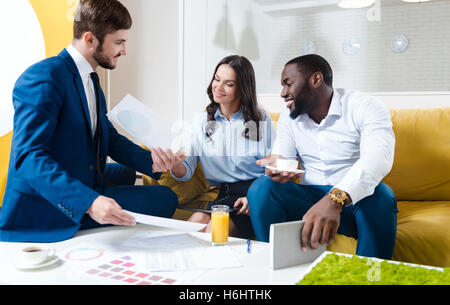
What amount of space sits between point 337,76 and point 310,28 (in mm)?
186

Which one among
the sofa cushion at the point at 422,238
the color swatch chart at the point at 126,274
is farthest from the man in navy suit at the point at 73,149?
the sofa cushion at the point at 422,238

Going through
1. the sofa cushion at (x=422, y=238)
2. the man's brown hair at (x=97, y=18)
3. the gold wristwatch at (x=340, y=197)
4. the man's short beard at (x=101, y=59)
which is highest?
the man's brown hair at (x=97, y=18)

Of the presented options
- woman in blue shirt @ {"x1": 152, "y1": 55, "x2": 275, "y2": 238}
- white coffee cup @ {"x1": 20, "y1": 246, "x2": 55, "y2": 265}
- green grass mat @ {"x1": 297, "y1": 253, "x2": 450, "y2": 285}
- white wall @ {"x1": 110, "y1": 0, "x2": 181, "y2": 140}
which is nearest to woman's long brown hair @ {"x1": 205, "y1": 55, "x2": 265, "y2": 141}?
woman in blue shirt @ {"x1": 152, "y1": 55, "x2": 275, "y2": 238}

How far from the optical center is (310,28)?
1.28 m

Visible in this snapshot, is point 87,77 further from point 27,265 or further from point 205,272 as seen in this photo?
point 205,272

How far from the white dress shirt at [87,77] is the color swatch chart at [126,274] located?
0.63 metres

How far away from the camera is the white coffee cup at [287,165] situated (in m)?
1.29

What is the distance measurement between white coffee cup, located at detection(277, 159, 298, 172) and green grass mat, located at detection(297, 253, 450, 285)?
426 mm

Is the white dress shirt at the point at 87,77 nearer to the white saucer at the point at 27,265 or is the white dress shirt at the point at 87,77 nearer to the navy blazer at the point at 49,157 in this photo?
the navy blazer at the point at 49,157

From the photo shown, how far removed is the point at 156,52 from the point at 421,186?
111cm

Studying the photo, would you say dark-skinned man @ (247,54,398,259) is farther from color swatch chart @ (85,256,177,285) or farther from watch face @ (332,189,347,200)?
color swatch chart @ (85,256,177,285)

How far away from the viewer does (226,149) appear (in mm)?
1500

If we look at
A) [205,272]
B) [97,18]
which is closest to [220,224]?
[205,272]

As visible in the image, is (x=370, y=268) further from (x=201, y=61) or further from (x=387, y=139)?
(x=201, y=61)
